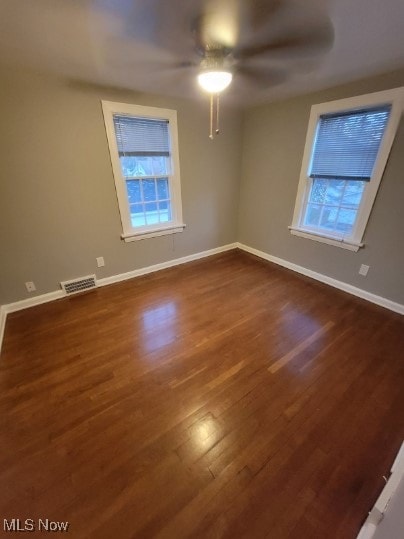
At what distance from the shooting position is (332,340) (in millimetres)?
1997

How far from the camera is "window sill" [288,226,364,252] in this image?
2.56 meters

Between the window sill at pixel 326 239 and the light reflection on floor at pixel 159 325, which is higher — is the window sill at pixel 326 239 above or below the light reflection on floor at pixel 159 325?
above

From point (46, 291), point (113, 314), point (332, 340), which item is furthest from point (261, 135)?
point (46, 291)

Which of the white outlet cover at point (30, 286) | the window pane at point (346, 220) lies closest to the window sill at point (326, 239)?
the window pane at point (346, 220)

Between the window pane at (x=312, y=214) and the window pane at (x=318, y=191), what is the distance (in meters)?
0.08

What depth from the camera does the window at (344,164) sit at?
6.98 feet

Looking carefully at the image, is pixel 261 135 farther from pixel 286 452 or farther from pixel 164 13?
pixel 286 452

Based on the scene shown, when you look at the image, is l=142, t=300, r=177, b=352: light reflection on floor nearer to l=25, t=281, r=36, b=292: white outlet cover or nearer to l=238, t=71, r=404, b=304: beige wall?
l=25, t=281, r=36, b=292: white outlet cover

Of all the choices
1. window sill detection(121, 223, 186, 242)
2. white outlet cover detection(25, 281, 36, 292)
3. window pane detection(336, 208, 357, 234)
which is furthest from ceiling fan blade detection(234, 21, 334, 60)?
white outlet cover detection(25, 281, 36, 292)

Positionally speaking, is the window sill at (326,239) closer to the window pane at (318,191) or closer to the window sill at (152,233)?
the window pane at (318,191)

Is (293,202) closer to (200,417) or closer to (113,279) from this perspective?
(113,279)

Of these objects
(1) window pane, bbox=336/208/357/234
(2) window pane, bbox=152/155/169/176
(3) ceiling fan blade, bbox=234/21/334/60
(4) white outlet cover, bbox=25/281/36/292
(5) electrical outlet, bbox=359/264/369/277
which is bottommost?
(4) white outlet cover, bbox=25/281/36/292

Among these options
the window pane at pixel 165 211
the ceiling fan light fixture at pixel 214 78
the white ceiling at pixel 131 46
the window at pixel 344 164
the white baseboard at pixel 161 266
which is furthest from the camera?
the window pane at pixel 165 211

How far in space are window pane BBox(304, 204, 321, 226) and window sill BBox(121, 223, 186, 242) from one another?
1.72m
